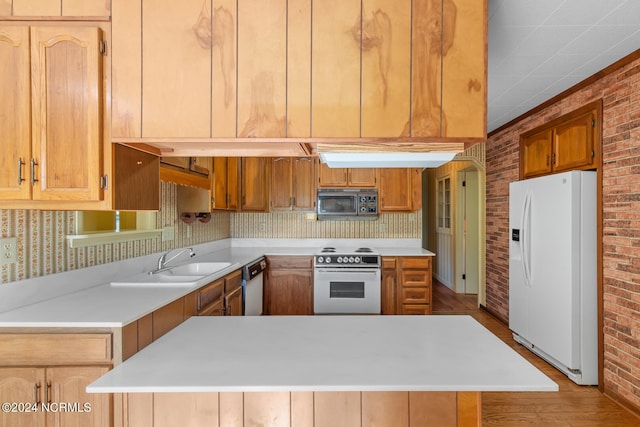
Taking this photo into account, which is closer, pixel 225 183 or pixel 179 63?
pixel 179 63

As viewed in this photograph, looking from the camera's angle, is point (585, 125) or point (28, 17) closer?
point (28, 17)

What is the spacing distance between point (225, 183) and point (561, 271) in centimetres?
302

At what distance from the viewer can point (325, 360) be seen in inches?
43.6

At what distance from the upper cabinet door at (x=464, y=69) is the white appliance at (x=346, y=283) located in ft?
8.50

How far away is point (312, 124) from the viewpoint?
129 centimetres

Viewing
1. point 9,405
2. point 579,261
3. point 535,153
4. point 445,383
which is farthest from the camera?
point 535,153

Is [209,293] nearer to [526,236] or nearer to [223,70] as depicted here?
[223,70]

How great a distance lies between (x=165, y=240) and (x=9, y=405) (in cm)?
155

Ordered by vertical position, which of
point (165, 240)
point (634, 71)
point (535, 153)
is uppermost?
point (634, 71)

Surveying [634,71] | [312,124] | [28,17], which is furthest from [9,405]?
[634,71]

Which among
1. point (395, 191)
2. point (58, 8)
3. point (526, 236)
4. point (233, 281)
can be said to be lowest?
point (233, 281)

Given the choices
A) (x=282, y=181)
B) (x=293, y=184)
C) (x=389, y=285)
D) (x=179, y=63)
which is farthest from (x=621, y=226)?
(x=282, y=181)

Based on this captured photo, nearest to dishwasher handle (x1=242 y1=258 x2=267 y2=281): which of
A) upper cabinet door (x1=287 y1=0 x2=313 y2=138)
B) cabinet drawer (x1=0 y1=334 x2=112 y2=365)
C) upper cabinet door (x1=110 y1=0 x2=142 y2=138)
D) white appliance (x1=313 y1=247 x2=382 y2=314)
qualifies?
white appliance (x1=313 y1=247 x2=382 y2=314)

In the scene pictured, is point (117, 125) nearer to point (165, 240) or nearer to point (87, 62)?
point (87, 62)
